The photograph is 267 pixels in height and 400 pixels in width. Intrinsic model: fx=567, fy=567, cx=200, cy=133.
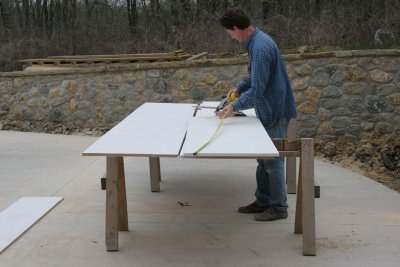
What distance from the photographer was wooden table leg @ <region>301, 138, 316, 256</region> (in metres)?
3.66

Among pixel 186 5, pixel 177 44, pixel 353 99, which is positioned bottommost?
pixel 353 99

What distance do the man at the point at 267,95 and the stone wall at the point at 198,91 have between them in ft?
12.0

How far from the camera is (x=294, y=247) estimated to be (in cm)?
388

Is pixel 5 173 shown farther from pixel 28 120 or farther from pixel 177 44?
pixel 177 44

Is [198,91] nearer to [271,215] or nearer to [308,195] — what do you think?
[271,215]

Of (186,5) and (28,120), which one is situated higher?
(186,5)

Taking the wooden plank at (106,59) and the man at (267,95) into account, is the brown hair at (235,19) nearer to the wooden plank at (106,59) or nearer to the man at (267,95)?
the man at (267,95)

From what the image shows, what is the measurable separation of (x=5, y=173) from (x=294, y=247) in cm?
357

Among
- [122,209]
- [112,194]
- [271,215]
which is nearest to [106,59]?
[122,209]

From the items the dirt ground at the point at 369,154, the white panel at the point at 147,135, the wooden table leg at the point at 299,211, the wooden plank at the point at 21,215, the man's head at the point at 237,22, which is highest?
the man's head at the point at 237,22

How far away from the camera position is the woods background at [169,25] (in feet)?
32.8

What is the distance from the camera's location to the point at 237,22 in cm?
415

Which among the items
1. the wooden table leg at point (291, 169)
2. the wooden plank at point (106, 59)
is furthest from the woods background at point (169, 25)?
the wooden table leg at point (291, 169)

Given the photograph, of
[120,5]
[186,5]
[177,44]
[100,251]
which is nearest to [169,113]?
[100,251]
